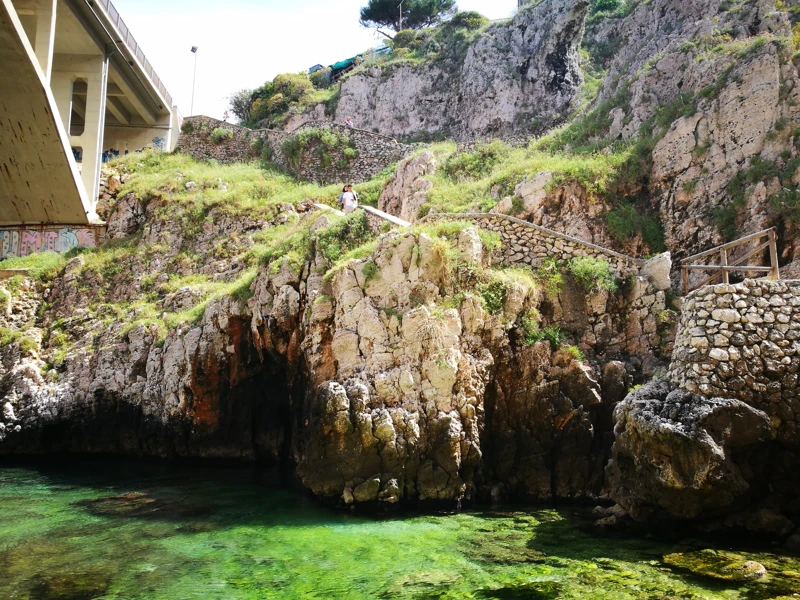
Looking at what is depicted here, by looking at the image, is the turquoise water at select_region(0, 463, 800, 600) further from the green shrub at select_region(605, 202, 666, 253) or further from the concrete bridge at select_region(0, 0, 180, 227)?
the concrete bridge at select_region(0, 0, 180, 227)

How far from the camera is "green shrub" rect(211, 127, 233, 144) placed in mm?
32438

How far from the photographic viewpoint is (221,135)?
3244cm

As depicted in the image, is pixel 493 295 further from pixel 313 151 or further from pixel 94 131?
pixel 94 131

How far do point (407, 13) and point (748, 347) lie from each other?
45.8 metres

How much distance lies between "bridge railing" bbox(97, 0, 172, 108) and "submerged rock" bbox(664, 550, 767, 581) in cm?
2637

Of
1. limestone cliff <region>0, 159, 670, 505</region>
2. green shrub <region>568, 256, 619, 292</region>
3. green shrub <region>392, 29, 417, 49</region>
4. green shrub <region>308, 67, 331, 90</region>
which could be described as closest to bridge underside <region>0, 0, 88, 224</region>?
limestone cliff <region>0, 159, 670, 505</region>

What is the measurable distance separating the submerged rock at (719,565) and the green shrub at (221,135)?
28.6 metres

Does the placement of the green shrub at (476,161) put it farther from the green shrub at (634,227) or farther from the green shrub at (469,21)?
the green shrub at (469,21)

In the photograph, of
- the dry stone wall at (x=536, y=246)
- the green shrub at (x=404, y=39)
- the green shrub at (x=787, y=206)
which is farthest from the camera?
the green shrub at (x=404, y=39)

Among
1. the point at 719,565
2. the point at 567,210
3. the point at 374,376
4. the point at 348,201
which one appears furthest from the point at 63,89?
the point at 719,565

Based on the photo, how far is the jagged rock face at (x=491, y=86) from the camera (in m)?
34.3

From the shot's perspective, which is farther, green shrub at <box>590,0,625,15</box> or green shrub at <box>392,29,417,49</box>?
green shrub at <box>392,29,417,49</box>

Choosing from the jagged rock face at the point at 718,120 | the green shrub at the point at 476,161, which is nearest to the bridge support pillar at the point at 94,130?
the green shrub at the point at 476,161

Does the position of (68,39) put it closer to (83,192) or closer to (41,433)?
(83,192)
